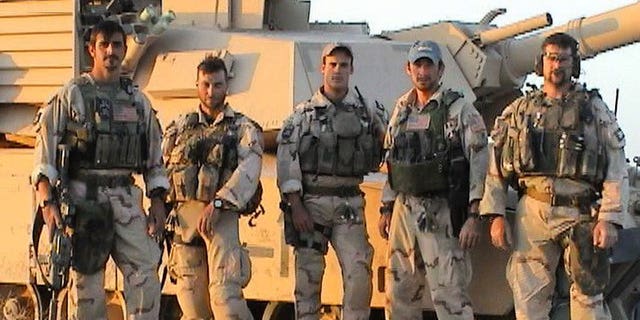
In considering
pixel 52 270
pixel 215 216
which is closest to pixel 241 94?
pixel 215 216

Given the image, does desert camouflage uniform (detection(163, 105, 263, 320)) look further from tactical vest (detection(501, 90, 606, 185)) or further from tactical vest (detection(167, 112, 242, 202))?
tactical vest (detection(501, 90, 606, 185))

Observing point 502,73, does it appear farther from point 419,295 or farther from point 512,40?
point 419,295

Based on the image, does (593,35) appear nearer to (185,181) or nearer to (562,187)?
(562,187)

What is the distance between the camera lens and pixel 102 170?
683cm

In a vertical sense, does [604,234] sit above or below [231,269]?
above

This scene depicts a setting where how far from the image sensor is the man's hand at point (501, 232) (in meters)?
6.70

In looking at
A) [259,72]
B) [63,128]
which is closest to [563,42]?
[63,128]

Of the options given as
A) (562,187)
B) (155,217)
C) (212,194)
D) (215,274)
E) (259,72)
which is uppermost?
(259,72)

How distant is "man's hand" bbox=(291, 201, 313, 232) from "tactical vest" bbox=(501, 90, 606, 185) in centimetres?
120

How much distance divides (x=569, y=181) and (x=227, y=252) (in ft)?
6.38

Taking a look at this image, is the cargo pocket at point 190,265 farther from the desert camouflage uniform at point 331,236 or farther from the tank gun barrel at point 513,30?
the tank gun barrel at point 513,30

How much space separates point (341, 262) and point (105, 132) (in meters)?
1.54

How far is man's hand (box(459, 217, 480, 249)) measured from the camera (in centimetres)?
686

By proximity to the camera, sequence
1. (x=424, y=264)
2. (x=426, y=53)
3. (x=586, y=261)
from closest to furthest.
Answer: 1. (x=586, y=261)
2. (x=426, y=53)
3. (x=424, y=264)
